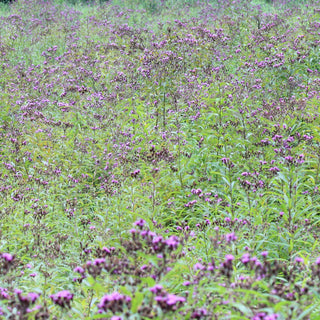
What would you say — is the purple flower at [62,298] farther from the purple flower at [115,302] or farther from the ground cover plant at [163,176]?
the purple flower at [115,302]

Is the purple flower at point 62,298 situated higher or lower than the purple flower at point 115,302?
lower

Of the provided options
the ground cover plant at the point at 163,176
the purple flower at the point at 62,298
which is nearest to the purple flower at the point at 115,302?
the ground cover plant at the point at 163,176

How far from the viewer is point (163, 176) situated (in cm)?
554

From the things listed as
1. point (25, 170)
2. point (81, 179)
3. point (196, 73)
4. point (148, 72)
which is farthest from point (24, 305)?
point (196, 73)

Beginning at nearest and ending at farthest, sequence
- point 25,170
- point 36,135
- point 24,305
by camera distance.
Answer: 1. point 24,305
2. point 25,170
3. point 36,135

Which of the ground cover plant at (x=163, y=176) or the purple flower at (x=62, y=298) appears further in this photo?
the ground cover plant at (x=163, y=176)

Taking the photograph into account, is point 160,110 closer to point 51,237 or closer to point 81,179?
point 81,179

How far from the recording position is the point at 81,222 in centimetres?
477

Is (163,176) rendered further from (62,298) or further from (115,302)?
(115,302)

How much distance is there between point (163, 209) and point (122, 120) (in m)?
3.25

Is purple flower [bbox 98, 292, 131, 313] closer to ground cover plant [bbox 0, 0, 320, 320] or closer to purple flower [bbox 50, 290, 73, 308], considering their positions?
ground cover plant [bbox 0, 0, 320, 320]

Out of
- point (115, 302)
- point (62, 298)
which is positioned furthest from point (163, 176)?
point (115, 302)

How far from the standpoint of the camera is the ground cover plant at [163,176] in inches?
98.9

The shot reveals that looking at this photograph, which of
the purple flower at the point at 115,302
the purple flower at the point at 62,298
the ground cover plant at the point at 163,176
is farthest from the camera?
the ground cover plant at the point at 163,176
